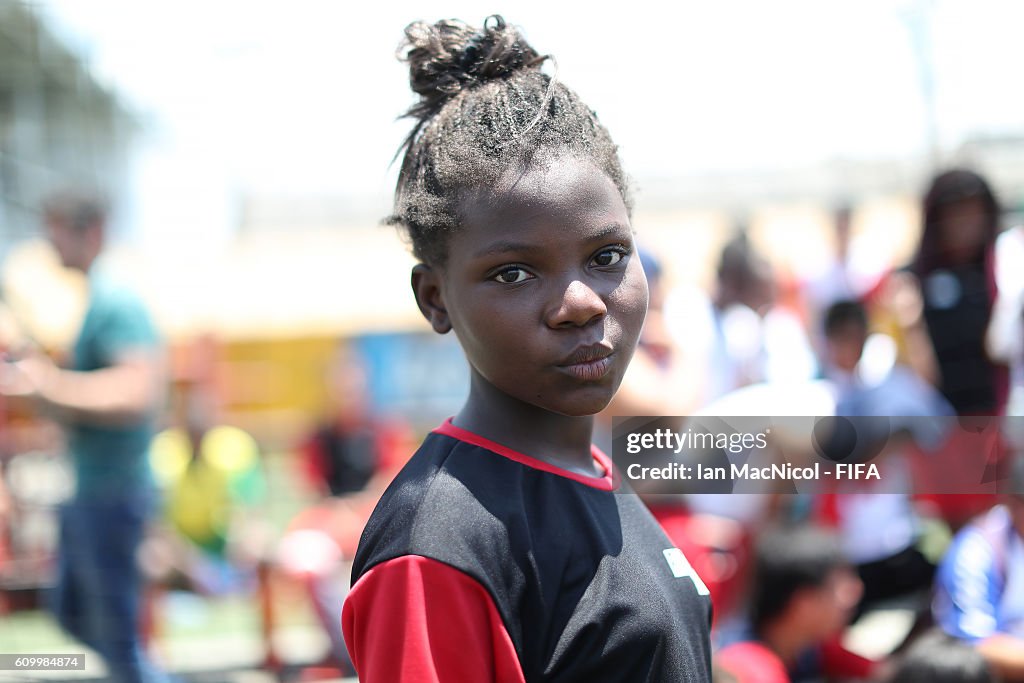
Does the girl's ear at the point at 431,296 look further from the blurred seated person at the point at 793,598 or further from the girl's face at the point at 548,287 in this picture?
the blurred seated person at the point at 793,598

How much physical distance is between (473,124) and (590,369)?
358mm

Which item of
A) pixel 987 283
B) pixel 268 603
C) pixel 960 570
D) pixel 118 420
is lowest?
pixel 268 603

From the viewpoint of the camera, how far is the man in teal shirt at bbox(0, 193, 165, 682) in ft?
10.7

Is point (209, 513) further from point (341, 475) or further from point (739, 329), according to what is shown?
point (739, 329)

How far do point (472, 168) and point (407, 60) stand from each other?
31 cm

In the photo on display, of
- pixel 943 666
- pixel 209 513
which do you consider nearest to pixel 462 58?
pixel 943 666

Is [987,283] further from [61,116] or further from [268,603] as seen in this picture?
[61,116]

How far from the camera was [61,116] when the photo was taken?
4371mm

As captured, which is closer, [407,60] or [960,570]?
[407,60]

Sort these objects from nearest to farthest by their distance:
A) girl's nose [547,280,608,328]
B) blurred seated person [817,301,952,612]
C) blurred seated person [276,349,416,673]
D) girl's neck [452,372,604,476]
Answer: girl's nose [547,280,608,328], girl's neck [452,372,604,476], blurred seated person [817,301,952,612], blurred seated person [276,349,416,673]

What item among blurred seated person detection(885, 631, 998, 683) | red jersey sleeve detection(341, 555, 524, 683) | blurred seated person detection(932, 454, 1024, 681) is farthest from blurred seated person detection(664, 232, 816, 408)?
red jersey sleeve detection(341, 555, 524, 683)

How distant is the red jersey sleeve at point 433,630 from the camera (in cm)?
104

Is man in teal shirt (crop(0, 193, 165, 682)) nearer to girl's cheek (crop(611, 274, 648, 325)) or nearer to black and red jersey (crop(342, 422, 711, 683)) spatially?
black and red jersey (crop(342, 422, 711, 683))

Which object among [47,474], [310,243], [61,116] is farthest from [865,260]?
[310,243]
